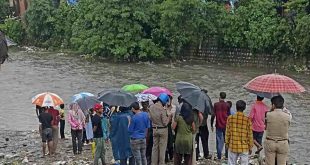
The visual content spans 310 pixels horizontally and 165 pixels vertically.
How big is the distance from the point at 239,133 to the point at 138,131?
5.82 ft

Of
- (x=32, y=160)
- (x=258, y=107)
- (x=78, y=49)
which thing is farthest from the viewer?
(x=78, y=49)

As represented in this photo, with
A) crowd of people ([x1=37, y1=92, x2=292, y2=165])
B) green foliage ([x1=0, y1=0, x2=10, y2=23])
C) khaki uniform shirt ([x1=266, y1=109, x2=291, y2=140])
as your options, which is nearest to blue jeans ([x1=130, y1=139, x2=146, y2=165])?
crowd of people ([x1=37, y1=92, x2=292, y2=165])

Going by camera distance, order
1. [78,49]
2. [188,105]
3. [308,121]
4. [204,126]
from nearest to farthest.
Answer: [188,105] < [204,126] < [308,121] < [78,49]

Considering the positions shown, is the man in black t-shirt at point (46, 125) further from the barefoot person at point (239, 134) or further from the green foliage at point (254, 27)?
the green foliage at point (254, 27)

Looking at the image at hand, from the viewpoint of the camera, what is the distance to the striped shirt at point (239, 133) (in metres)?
→ 8.97

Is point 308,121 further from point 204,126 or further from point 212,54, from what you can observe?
point 212,54

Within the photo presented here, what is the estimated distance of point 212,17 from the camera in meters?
32.8

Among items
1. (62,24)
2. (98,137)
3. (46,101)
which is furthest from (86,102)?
(62,24)

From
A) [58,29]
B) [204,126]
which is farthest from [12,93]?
[58,29]

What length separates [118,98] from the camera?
9.81 meters

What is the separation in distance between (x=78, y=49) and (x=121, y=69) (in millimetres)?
6350

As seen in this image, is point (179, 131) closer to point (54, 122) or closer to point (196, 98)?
point (196, 98)

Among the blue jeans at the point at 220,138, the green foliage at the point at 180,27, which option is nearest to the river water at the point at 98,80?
the green foliage at the point at 180,27

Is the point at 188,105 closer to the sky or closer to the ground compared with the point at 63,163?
closer to the sky
